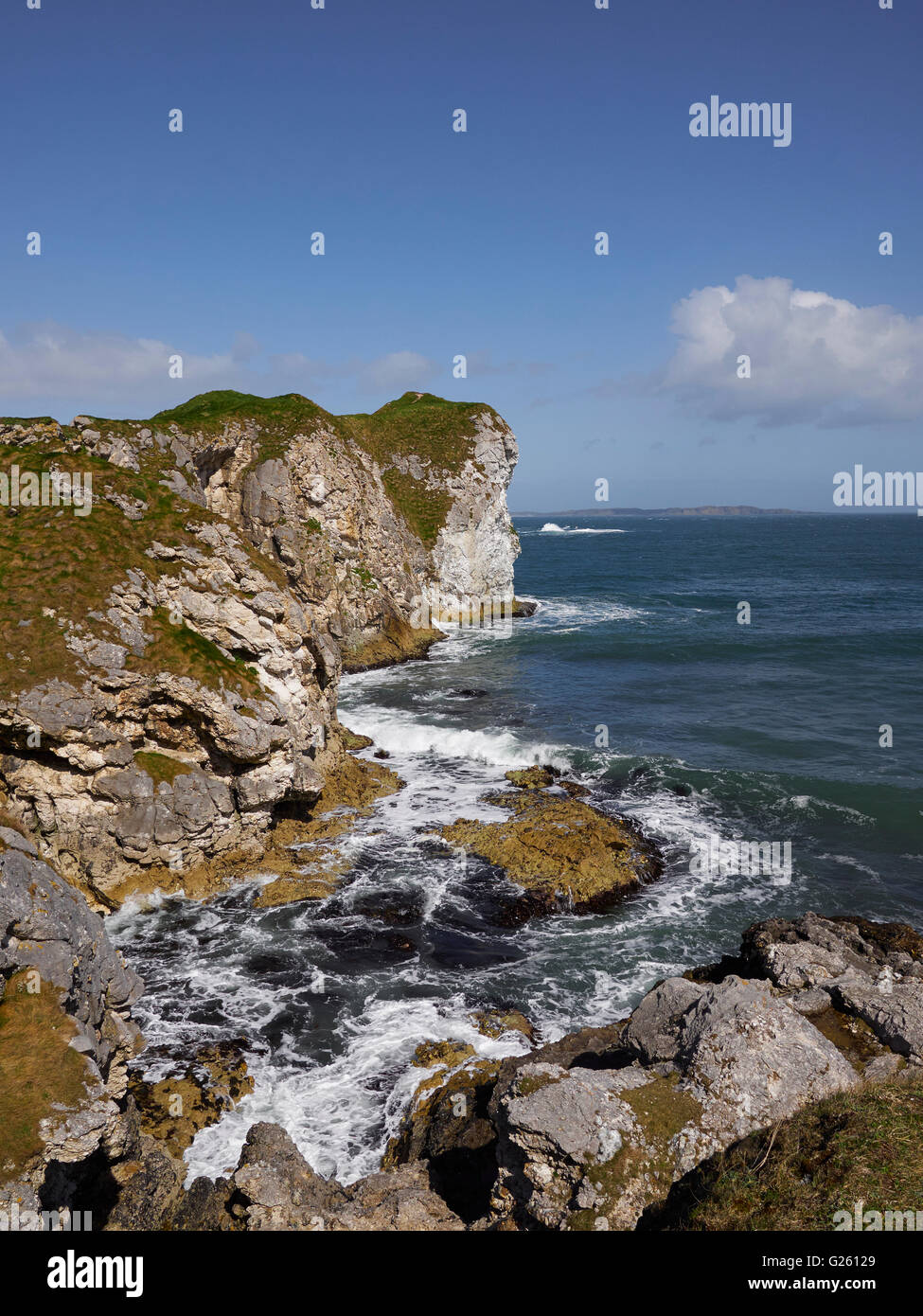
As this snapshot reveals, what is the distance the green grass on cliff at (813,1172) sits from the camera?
8.59 m

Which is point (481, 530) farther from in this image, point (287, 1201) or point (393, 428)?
point (287, 1201)

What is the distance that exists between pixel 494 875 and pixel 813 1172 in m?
15.5

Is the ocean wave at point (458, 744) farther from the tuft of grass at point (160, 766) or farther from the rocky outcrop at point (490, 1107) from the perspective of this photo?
the rocky outcrop at point (490, 1107)

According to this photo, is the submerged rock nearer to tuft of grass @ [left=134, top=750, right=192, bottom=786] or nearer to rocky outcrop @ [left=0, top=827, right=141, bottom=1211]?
tuft of grass @ [left=134, top=750, right=192, bottom=786]

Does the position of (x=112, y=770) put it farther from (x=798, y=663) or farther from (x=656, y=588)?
(x=656, y=588)

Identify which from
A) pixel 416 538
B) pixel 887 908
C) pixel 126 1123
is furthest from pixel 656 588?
pixel 126 1123

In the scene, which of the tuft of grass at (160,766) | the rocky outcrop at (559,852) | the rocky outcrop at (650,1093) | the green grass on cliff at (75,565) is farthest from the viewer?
the rocky outcrop at (559,852)

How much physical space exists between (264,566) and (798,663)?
136ft

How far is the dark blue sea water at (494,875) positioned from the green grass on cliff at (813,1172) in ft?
23.7

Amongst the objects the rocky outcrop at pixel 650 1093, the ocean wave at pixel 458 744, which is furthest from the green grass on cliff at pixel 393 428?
the rocky outcrop at pixel 650 1093

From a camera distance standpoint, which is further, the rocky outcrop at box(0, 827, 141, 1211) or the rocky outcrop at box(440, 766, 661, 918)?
the rocky outcrop at box(440, 766, 661, 918)

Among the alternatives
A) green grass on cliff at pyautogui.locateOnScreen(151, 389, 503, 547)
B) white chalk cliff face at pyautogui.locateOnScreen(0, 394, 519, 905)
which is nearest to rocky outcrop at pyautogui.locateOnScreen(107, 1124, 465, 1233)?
white chalk cliff face at pyautogui.locateOnScreen(0, 394, 519, 905)

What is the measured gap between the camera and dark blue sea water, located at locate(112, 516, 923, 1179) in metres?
17.1

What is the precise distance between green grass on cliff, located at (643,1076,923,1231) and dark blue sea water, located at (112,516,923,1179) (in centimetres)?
723
